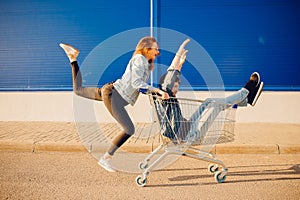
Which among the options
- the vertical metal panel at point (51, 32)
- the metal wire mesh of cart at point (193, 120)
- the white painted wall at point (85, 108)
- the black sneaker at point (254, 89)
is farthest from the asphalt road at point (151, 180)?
the vertical metal panel at point (51, 32)

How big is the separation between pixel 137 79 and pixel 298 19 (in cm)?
642

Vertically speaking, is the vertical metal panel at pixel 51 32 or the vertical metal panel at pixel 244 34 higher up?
the vertical metal panel at pixel 244 34

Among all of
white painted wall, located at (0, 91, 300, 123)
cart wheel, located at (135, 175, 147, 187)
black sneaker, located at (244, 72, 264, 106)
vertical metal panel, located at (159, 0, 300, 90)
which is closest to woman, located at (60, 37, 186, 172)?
cart wheel, located at (135, 175, 147, 187)

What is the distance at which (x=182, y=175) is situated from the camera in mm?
3982

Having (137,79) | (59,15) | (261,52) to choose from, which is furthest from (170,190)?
(59,15)

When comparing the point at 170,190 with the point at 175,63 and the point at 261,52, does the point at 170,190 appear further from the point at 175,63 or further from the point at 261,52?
the point at 261,52

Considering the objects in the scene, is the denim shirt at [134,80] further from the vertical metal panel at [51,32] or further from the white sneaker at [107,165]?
the vertical metal panel at [51,32]

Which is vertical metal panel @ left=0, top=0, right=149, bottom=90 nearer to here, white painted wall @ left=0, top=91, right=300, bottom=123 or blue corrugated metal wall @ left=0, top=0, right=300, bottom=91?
blue corrugated metal wall @ left=0, top=0, right=300, bottom=91

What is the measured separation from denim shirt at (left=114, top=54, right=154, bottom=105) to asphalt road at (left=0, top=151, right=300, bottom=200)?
1140 millimetres

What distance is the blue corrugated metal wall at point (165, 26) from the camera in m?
7.98

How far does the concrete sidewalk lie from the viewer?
5.25m

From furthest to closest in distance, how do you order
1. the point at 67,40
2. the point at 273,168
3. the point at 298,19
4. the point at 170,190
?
1. the point at 67,40
2. the point at 298,19
3. the point at 273,168
4. the point at 170,190

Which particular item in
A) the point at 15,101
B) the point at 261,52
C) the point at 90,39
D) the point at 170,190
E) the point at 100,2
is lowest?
the point at 15,101

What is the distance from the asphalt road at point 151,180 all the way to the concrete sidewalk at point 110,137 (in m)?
0.40
